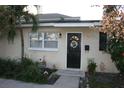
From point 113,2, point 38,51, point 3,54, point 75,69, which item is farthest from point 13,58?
point 113,2

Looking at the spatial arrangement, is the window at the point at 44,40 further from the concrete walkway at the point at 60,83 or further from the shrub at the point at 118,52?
the shrub at the point at 118,52

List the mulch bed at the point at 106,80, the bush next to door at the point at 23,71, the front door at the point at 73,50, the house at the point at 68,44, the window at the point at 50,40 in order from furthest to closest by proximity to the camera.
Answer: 1. the window at the point at 50,40
2. the front door at the point at 73,50
3. the house at the point at 68,44
4. the bush next to door at the point at 23,71
5. the mulch bed at the point at 106,80

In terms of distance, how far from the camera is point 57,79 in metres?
11.7

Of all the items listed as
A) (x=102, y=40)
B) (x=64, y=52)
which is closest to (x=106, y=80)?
(x=102, y=40)

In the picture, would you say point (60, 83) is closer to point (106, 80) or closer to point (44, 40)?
point (106, 80)

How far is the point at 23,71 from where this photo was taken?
12500 millimetres

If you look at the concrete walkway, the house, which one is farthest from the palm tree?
the concrete walkway

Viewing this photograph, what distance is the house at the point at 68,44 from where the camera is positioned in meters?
13.8

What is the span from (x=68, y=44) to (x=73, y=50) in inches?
20.4

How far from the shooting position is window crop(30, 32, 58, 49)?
14820mm

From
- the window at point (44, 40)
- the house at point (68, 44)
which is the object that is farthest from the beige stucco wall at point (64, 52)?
the window at point (44, 40)

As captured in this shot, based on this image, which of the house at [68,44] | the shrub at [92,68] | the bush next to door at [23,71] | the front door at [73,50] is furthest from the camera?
the front door at [73,50]

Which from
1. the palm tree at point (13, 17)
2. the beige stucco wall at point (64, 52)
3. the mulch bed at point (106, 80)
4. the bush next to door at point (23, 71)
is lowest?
the mulch bed at point (106, 80)

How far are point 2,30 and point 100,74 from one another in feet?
21.0
